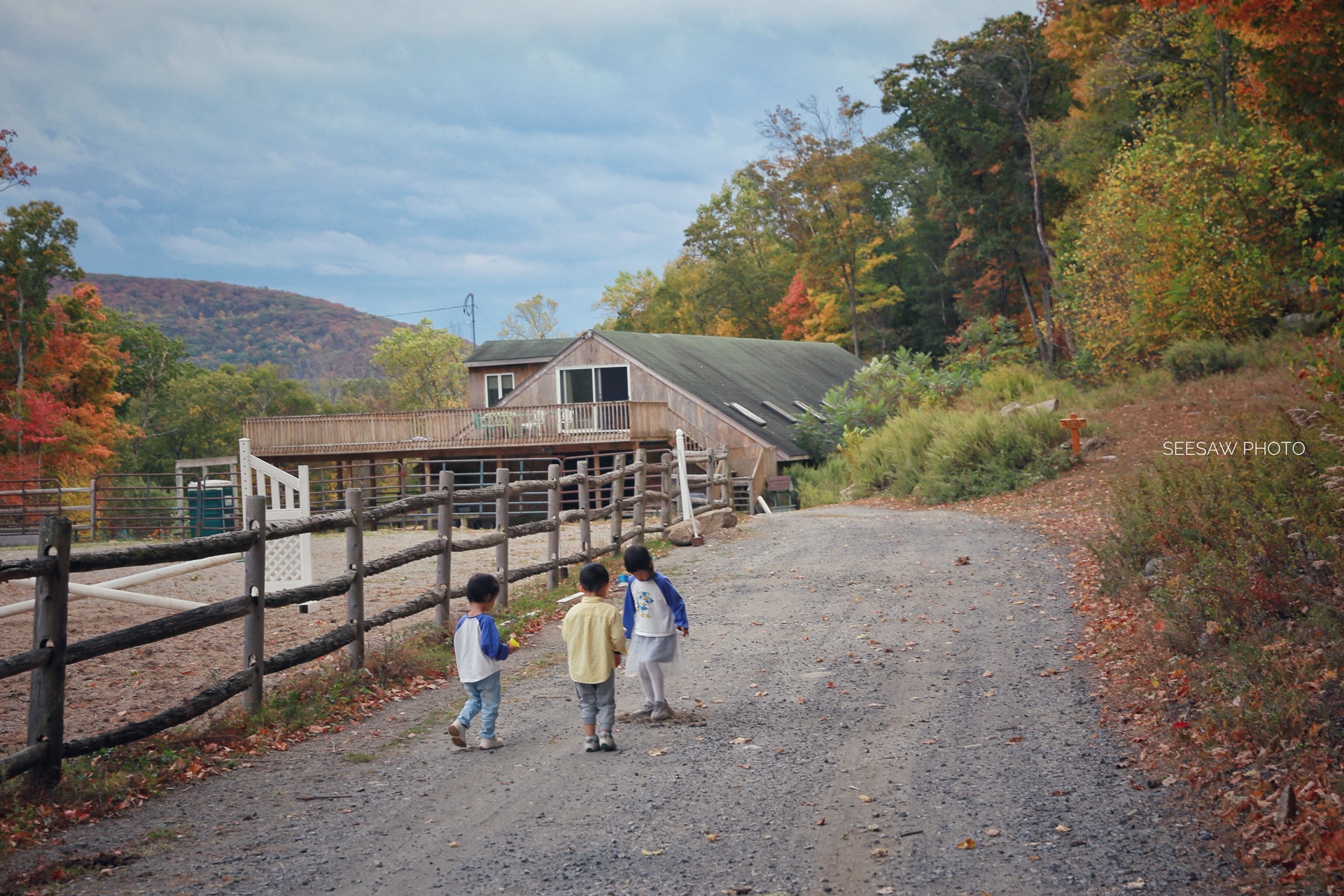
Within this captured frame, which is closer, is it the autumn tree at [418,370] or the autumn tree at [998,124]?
the autumn tree at [998,124]

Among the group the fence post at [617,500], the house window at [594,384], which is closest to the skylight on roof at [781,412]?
the house window at [594,384]

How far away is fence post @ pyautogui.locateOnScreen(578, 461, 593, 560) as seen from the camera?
1278 cm

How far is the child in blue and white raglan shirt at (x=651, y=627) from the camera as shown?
6742 mm

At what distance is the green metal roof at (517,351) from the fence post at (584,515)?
86.7 ft

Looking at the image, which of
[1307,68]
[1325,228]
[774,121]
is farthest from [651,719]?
[774,121]

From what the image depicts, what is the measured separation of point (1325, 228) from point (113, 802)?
2289 cm

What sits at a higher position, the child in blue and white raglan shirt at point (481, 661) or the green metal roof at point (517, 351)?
the green metal roof at point (517, 351)

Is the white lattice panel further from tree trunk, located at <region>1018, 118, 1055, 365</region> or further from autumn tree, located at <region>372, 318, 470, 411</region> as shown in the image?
autumn tree, located at <region>372, 318, 470, 411</region>

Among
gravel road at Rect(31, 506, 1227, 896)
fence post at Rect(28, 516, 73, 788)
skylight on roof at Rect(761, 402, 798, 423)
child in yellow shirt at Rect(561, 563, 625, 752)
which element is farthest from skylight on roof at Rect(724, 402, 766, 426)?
fence post at Rect(28, 516, 73, 788)

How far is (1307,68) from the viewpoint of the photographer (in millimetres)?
10188

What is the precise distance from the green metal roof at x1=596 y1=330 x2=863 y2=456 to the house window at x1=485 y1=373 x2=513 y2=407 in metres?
4.60

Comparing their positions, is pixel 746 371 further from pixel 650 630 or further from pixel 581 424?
pixel 650 630

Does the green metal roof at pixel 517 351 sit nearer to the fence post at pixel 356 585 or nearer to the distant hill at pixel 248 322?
the fence post at pixel 356 585

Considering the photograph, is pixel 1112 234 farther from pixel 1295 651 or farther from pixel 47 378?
pixel 47 378
